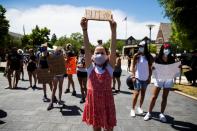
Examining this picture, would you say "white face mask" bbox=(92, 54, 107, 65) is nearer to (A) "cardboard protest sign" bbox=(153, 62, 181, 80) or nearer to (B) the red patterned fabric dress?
(B) the red patterned fabric dress

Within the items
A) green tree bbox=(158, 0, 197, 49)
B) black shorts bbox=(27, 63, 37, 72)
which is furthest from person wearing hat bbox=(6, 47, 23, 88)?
green tree bbox=(158, 0, 197, 49)

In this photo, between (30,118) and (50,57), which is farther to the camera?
(50,57)

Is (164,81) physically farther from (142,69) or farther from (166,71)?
(142,69)

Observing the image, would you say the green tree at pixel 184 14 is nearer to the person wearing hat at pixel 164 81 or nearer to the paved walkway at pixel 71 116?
the paved walkway at pixel 71 116

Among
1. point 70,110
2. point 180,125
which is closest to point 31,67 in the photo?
point 70,110

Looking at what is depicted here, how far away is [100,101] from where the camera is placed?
471cm

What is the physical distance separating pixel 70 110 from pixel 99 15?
5523 millimetres

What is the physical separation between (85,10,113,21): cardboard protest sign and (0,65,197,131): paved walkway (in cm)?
358

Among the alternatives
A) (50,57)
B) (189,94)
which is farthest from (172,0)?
(50,57)

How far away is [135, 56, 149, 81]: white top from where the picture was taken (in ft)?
27.3

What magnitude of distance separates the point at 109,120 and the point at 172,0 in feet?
98.3

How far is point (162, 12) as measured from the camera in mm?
36188

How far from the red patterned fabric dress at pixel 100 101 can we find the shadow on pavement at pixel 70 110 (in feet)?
13.0

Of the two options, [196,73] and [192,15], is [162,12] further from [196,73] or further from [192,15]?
[196,73]
